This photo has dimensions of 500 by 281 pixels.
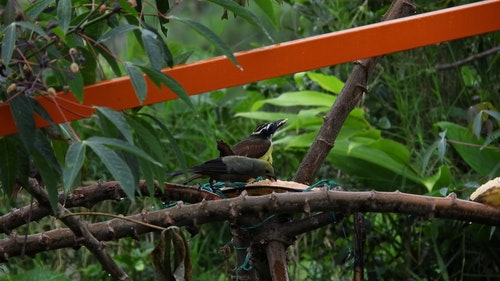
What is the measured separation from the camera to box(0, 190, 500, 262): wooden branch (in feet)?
5.78

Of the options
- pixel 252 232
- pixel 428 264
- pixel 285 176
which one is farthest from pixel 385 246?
pixel 252 232

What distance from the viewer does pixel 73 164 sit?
→ 131 cm

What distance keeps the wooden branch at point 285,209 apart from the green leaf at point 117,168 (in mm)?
433

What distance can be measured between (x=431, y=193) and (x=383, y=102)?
34.3 inches

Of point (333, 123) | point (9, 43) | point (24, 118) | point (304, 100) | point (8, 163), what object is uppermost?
point (9, 43)

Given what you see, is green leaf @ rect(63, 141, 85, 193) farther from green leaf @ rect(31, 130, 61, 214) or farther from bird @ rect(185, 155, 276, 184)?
bird @ rect(185, 155, 276, 184)

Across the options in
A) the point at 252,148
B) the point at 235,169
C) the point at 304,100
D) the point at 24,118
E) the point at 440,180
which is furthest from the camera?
the point at 304,100

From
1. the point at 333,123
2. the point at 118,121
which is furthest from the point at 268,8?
the point at 333,123

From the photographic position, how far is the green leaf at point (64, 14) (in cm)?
144

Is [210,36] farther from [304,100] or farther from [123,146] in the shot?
[304,100]

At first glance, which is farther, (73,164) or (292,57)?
(292,57)

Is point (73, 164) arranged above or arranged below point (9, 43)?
below

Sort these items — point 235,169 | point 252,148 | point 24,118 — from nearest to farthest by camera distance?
point 24,118, point 235,169, point 252,148

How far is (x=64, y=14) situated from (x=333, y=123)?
1160mm
